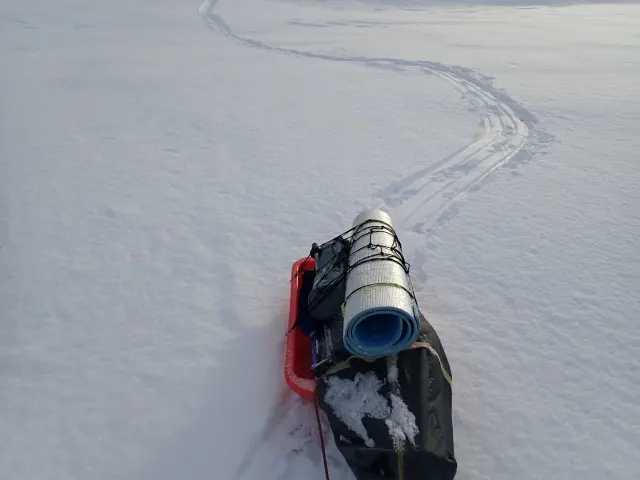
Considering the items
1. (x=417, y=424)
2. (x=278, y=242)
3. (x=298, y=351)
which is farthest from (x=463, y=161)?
(x=417, y=424)

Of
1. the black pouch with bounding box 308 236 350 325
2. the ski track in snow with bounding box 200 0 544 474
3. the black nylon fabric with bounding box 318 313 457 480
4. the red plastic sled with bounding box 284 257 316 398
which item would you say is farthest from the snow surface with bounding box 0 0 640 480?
the black pouch with bounding box 308 236 350 325

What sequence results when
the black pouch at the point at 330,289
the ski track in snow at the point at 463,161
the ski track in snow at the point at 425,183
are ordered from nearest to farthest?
the ski track in snow at the point at 425,183 → the black pouch at the point at 330,289 → the ski track in snow at the point at 463,161

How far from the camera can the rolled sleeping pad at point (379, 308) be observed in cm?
314

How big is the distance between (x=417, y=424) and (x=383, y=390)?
282mm

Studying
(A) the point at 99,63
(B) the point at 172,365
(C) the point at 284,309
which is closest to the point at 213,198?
(C) the point at 284,309

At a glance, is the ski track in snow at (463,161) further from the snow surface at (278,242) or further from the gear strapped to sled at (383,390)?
the gear strapped to sled at (383,390)

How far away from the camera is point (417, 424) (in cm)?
299

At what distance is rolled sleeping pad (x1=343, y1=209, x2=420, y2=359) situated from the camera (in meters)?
3.14

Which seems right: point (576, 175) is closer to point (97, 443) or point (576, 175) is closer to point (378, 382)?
point (378, 382)

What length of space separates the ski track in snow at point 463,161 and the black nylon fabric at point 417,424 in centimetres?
234

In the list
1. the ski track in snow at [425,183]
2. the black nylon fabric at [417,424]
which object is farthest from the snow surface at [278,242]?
the black nylon fabric at [417,424]

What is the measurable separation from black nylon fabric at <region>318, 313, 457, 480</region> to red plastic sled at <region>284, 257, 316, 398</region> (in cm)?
18

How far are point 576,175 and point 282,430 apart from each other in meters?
4.74

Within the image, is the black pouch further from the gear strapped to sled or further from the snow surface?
the snow surface
